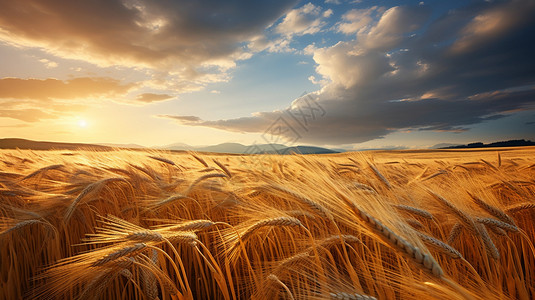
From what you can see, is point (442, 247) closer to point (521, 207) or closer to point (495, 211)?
point (495, 211)

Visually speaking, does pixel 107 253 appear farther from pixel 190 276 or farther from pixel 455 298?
pixel 455 298

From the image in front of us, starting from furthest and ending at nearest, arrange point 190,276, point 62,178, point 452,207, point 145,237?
point 62,178
point 190,276
point 452,207
point 145,237

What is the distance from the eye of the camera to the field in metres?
1.04

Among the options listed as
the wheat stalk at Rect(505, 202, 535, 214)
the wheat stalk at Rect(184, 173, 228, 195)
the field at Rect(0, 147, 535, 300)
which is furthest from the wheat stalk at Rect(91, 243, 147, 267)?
A: the wheat stalk at Rect(505, 202, 535, 214)

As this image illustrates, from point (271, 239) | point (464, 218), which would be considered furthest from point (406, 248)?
point (271, 239)

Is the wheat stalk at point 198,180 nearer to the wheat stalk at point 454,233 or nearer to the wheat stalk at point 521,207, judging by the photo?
the wheat stalk at point 454,233

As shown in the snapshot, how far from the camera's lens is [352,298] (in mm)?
833

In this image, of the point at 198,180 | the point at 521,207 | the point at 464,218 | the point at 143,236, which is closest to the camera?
the point at 143,236

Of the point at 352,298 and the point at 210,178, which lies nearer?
the point at 352,298

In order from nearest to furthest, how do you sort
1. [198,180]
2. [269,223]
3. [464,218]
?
[269,223]
[464,218]
[198,180]

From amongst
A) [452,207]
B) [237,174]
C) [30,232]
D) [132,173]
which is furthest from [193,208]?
[452,207]

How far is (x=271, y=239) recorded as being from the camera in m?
1.87

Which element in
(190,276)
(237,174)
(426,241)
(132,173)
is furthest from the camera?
(237,174)

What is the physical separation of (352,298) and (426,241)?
541 mm
